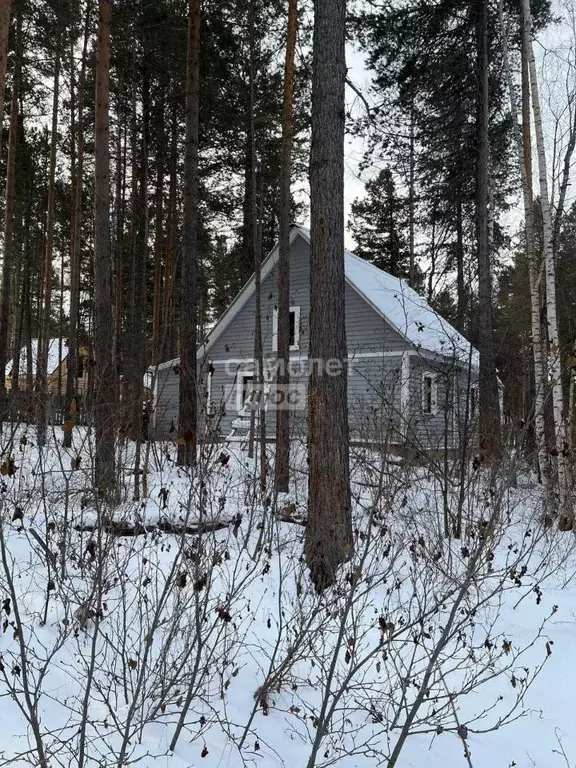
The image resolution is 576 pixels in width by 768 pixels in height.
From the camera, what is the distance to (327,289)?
17.3 feet

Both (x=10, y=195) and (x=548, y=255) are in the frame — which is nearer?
(x=548, y=255)

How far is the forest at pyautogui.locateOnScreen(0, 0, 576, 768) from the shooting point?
9.30 feet

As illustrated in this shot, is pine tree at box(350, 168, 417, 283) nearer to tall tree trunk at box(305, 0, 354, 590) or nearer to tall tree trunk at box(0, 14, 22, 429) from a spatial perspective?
tall tree trunk at box(0, 14, 22, 429)

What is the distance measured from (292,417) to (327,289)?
686 centimetres

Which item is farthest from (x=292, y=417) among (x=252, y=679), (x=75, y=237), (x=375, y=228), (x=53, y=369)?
(x=53, y=369)

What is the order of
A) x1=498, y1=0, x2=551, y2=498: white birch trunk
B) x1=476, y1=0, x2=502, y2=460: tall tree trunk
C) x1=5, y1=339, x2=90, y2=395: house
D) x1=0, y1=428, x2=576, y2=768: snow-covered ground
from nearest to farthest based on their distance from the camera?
x1=0, y1=428, x2=576, y2=768: snow-covered ground → x1=5, y1=339, x2=90, y2=395: house → x1=498, y1=0, x2=551, y2=498: white birch trunk → x1=476, y1=0, x2=502, y2=460: tall tree trunk

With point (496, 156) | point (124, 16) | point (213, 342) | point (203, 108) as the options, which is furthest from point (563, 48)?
point (213, 342)

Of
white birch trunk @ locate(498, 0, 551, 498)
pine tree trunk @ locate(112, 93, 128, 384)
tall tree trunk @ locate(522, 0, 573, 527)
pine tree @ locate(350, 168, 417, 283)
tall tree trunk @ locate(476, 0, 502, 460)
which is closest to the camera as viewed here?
tall tree trunk @ locate(522, 0, 573, 527)

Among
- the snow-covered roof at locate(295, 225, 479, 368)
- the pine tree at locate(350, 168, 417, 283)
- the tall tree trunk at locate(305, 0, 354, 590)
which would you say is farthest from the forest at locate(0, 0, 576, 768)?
the pine tree at locate(350, 168, 417, 283)

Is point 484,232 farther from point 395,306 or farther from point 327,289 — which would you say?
point 327,289

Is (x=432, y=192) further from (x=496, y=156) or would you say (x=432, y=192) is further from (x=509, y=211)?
(x=509, y=211)

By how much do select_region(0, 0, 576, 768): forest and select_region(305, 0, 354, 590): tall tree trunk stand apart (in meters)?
0.03

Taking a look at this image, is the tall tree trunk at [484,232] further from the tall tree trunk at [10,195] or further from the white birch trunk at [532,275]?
the tall tree trunk at [10,195]

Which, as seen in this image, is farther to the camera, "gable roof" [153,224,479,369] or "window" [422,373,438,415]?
"gable roof" [153,224,479,369]
